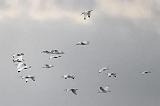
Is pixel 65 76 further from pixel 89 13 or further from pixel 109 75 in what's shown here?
pixel 89 13

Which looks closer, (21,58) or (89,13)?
(89,13)

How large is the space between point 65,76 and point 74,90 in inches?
239

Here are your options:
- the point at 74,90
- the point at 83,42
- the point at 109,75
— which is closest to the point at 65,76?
the point at 74,90

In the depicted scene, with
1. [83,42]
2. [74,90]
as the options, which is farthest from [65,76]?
[83,42]

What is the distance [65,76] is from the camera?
117375 millimetres

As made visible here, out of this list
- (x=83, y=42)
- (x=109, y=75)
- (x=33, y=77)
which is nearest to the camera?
(x=83, y=42)

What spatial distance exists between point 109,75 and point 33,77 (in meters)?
29.6

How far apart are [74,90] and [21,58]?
66.8 feet

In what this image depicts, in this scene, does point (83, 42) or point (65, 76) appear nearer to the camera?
point (83, 42)

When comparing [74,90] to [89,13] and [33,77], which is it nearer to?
[33,77]

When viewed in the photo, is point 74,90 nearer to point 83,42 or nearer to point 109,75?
point 109,75

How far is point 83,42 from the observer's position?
96.6 meters

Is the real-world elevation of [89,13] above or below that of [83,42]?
above

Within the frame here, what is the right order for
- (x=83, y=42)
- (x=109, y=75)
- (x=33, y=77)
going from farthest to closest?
(x=33, y=77) → (x=109, y=75) → (x=83, y=42)
